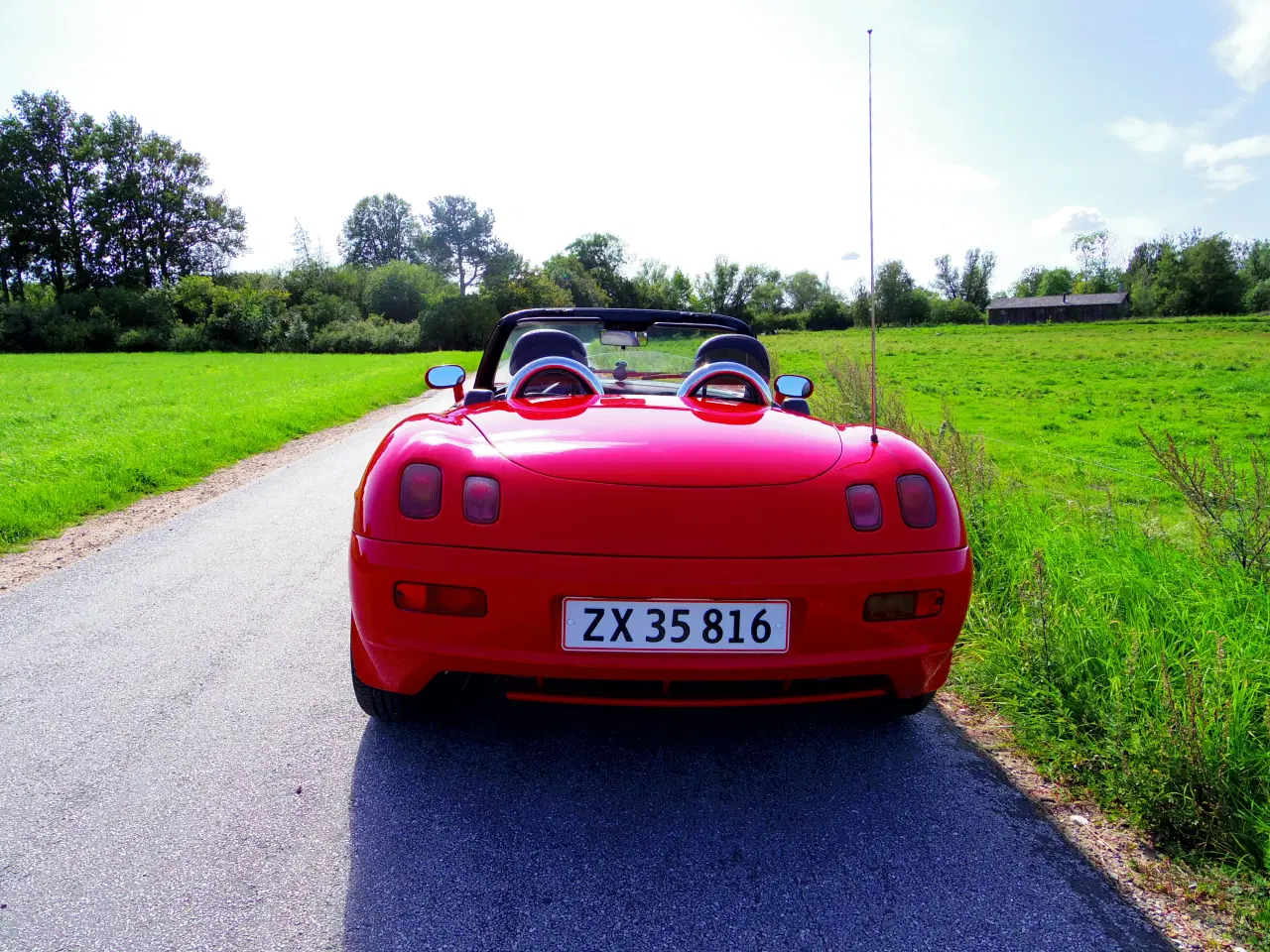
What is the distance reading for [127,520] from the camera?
6164 millimetres

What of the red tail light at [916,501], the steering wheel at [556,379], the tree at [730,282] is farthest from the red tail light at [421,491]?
the tree at [730,282]

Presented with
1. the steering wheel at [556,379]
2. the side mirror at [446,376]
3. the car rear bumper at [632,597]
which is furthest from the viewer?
the side mirror at [446,376]

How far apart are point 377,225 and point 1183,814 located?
9691 centimetres

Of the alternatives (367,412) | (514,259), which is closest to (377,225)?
(514,259)

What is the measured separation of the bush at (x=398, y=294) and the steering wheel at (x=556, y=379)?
6089 cm

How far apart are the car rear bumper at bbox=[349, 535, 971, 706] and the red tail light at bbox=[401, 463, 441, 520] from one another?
10 centimetres

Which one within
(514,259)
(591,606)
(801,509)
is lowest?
(591,606)

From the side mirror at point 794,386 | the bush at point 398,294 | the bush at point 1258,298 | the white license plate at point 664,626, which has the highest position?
the bush at point 398,294

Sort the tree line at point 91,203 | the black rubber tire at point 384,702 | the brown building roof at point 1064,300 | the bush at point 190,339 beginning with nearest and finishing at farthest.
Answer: the black rubber tire at point 384,702
the bush at point 190,339
the tree line at point 91,203
the brown building roof at point 1064,300

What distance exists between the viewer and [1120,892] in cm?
183

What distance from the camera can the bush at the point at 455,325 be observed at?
1955 inches

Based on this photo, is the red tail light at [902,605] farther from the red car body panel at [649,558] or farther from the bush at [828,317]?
the bush at [828,317]

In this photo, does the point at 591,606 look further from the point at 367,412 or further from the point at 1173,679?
the point at 367,412

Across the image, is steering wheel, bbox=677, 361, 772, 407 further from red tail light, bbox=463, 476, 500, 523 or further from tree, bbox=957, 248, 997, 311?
tree, bbox=957, 248, 997, 311
